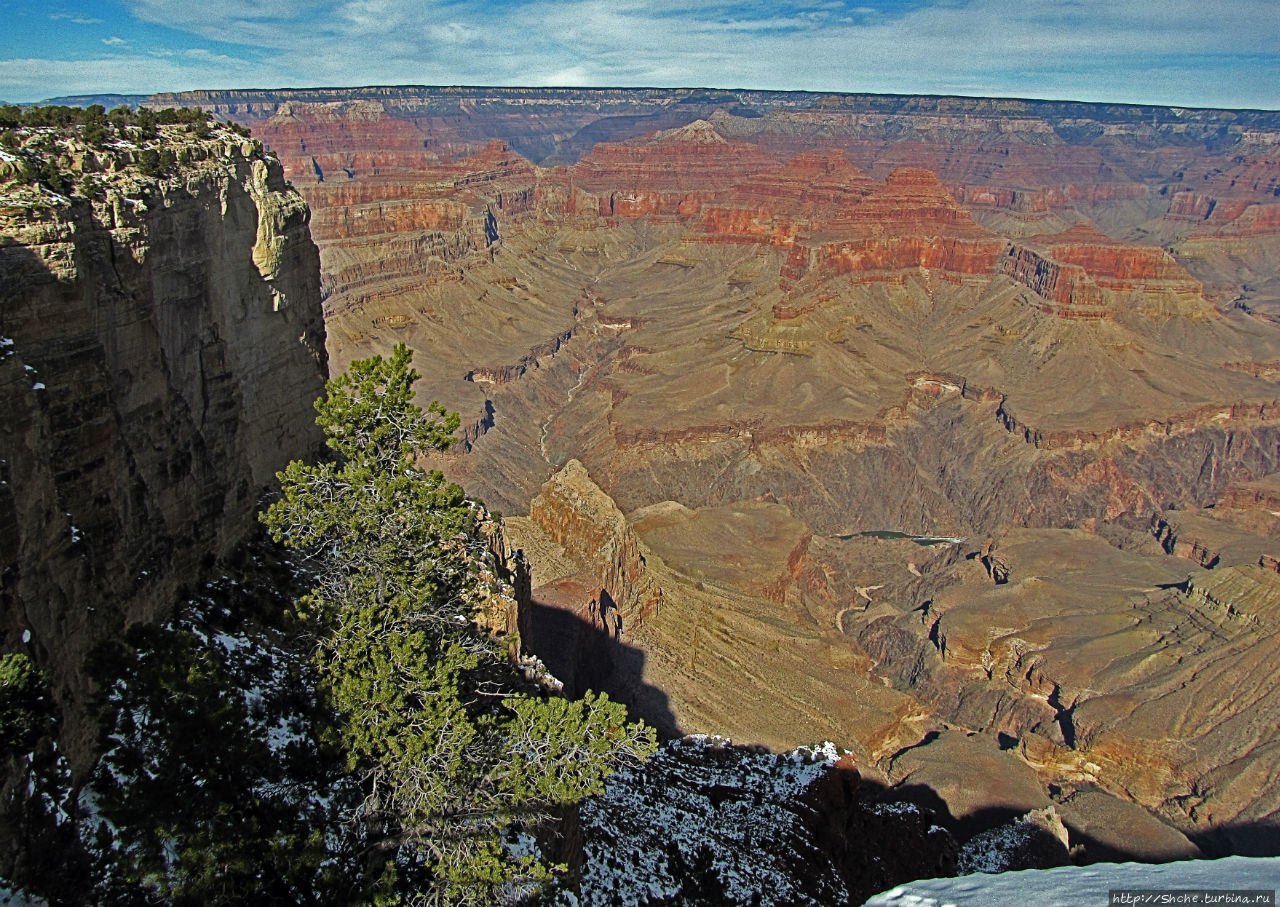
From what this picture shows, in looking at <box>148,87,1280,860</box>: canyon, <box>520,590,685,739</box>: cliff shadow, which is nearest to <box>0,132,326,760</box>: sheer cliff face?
<box>148,87,1280,860</box>: canyon

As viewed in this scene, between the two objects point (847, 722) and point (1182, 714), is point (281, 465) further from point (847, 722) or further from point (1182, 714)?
point (1182, 714)

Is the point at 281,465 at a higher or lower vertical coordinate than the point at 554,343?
higher

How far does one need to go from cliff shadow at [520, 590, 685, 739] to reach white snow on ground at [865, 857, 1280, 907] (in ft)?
73.1

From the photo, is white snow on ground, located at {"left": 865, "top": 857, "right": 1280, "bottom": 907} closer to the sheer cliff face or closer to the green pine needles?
the green pine needles

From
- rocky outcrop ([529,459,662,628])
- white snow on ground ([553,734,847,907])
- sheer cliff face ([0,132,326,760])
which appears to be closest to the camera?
sheer cliff face ([0,132,326,760])

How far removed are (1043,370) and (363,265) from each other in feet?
267

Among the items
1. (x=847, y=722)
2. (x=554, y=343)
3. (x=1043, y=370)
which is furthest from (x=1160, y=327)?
(x=847, y=722)

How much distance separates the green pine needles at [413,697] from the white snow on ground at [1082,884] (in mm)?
6495

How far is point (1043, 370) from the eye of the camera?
310 ft

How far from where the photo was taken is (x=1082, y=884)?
6371 millimetres

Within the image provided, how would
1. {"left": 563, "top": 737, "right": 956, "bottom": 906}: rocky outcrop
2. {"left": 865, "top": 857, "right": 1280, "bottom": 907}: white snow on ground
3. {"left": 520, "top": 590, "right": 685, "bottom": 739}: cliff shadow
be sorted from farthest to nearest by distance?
{"left": 520, "top": 590, "right": 685, "bottom": 739}: cliff shadow → {"left": 563, "top": 737, "right": 956, "bottom": 906}: rocky outcrop → {"left": 865, "top": 857, "right": 1280, "bottom": 907}: white snow on ground

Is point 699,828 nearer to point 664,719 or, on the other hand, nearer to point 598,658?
point 664,719

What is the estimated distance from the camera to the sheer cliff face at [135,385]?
11.8m

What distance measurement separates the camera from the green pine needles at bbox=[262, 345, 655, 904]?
12555 millimetres
